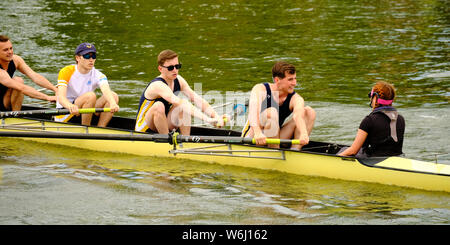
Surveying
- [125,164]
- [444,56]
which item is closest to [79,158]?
[125,164]

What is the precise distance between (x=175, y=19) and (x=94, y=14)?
14.4 feet

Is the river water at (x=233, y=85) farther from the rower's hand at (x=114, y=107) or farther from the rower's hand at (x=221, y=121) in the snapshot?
the rower's hand at (x=114, y=107)

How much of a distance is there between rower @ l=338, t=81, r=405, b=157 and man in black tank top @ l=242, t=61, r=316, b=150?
2.81 feet

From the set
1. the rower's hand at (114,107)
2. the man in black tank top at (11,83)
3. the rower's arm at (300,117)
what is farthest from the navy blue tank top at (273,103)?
the man in black tank top at (11,83)

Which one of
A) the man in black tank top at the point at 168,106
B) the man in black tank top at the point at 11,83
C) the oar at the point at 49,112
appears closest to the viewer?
the man in black tank top at the point at 168,106

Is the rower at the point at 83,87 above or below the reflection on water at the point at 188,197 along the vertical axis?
above

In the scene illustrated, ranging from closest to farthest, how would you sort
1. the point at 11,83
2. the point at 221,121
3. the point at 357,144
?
1. the point at 357,144
2. the point at 221,121
3. the point at 11,83

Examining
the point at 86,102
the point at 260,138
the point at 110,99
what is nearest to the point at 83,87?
the point at 86,102

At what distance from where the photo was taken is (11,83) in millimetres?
11719

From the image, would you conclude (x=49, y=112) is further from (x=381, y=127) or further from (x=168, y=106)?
(x=381, y=127)

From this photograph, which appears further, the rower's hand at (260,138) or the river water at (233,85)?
the rower's hand at (260,138)

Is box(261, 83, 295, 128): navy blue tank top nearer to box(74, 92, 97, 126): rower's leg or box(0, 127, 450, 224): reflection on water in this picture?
box(0, 127, 450, 224): reflection on water

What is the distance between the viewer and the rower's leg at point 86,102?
11.4 m

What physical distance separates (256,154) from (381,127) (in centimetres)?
209
